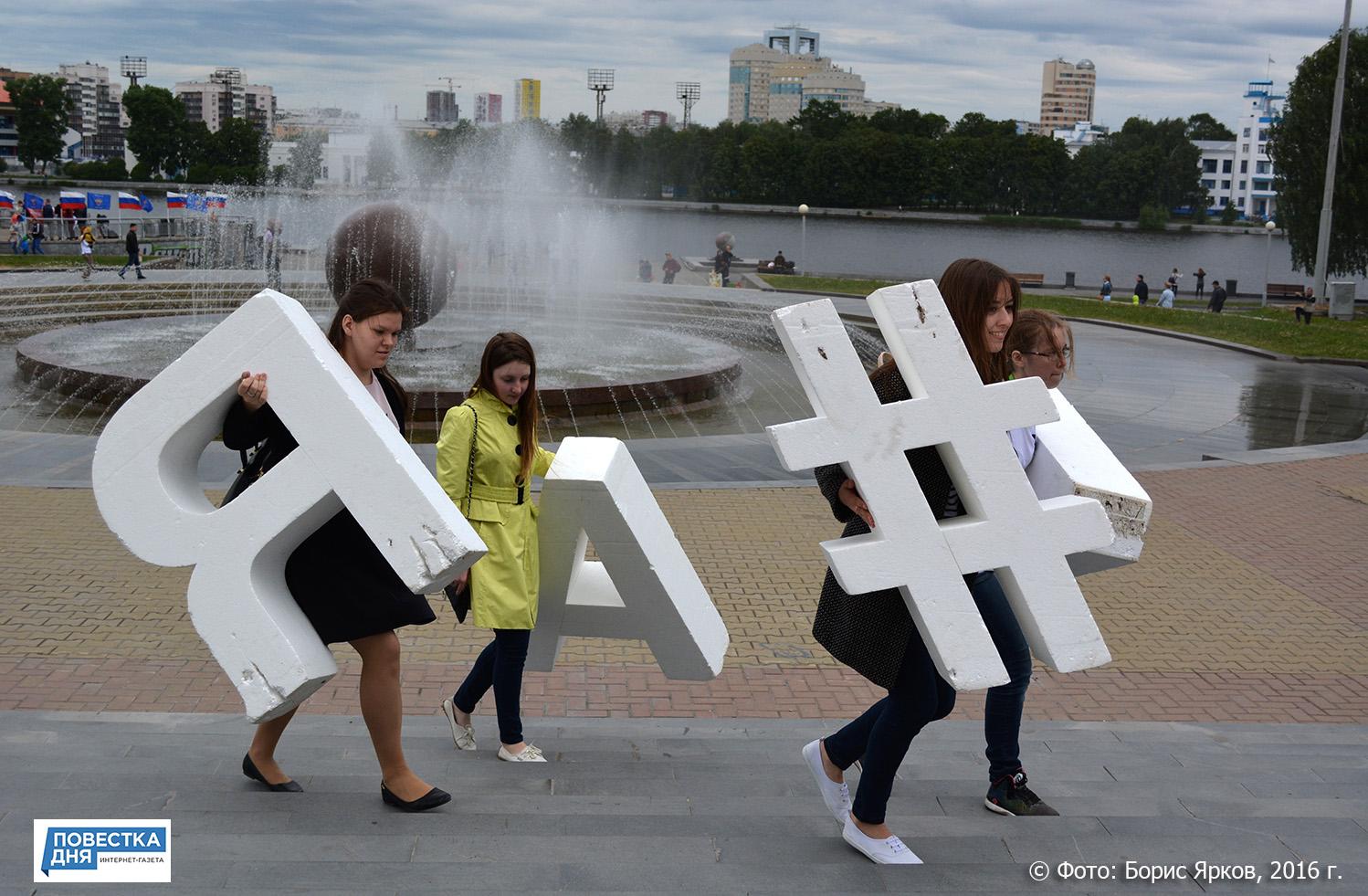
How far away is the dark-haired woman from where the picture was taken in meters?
3.71

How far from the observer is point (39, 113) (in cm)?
12388

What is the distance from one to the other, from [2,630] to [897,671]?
15.3ft

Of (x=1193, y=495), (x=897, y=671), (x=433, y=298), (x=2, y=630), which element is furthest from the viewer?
(x=433, y=298)

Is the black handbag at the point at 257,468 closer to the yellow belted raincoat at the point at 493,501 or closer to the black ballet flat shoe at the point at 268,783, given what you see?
the yellow belted raincoat at the point at 493,501

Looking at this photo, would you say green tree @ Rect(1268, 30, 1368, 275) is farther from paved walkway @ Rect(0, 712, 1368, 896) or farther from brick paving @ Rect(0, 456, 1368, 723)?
paved walkway @ Rect(0, 712, 1368, 896)

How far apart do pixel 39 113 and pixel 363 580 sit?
138m

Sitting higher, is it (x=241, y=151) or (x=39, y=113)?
(x=39, y=113)

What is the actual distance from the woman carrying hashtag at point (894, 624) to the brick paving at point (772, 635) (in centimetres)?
174

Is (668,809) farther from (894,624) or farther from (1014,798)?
(1014,798)

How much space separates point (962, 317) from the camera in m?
3.79

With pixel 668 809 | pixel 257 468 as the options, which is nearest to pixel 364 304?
pixel 257 468

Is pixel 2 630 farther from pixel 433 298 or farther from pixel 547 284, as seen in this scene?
pixel 547 284

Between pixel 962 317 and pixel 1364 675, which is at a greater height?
pixel 962 317

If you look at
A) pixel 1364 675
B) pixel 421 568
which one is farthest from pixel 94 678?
pixel 1364 675
